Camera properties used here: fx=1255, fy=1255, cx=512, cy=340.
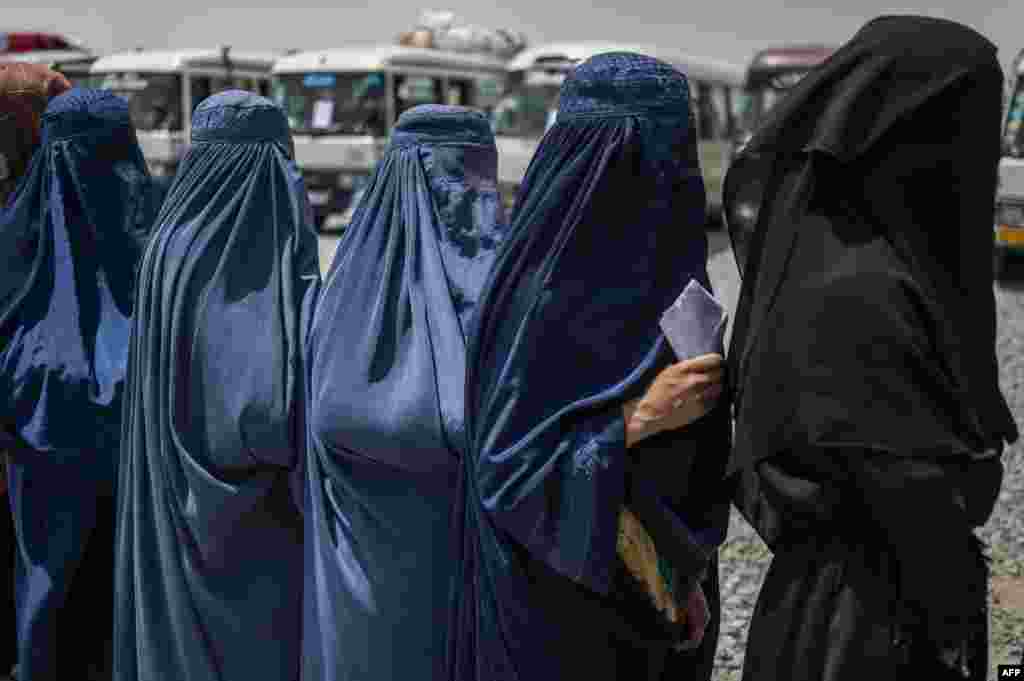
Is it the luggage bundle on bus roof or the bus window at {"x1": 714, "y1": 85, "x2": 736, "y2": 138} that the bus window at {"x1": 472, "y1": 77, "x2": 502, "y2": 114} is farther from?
the bus window at {"x1": 714, "y1": 85, "x2": 736, "y2": 138}

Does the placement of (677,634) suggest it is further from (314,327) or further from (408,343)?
(314,327)

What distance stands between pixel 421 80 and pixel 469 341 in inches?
494

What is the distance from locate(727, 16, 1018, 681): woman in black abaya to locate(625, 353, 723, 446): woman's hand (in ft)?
0.45

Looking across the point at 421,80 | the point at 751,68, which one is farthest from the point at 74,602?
the point at 751,68

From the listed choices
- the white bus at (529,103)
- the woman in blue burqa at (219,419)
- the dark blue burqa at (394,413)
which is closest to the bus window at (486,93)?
the white bus at (529,103)

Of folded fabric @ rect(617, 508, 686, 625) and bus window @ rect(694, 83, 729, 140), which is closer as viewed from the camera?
folded fabric @ rect(617, 508, 686, 625)

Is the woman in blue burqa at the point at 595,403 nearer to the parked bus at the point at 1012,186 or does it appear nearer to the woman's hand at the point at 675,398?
the woman's hand at the point at 675,398

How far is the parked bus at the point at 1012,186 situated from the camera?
9750 millimetres

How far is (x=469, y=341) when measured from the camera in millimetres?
1996

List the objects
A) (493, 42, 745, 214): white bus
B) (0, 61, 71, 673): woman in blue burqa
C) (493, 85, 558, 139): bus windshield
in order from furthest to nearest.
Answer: (493, 85, 558, 139): bus windshield → (493, 42, 745, 214): white bus → (0, 61, 71, 673): woman in blue burqa

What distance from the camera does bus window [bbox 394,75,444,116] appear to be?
13875 millimetres

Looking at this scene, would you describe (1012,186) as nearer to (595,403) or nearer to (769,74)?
(769,74)

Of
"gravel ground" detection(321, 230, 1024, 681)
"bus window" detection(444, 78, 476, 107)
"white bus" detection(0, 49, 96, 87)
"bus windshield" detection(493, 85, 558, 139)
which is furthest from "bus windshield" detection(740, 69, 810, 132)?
"gravel ground" detection(321, 230, 1024, 681)

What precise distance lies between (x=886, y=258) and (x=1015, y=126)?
9316 millimetres
